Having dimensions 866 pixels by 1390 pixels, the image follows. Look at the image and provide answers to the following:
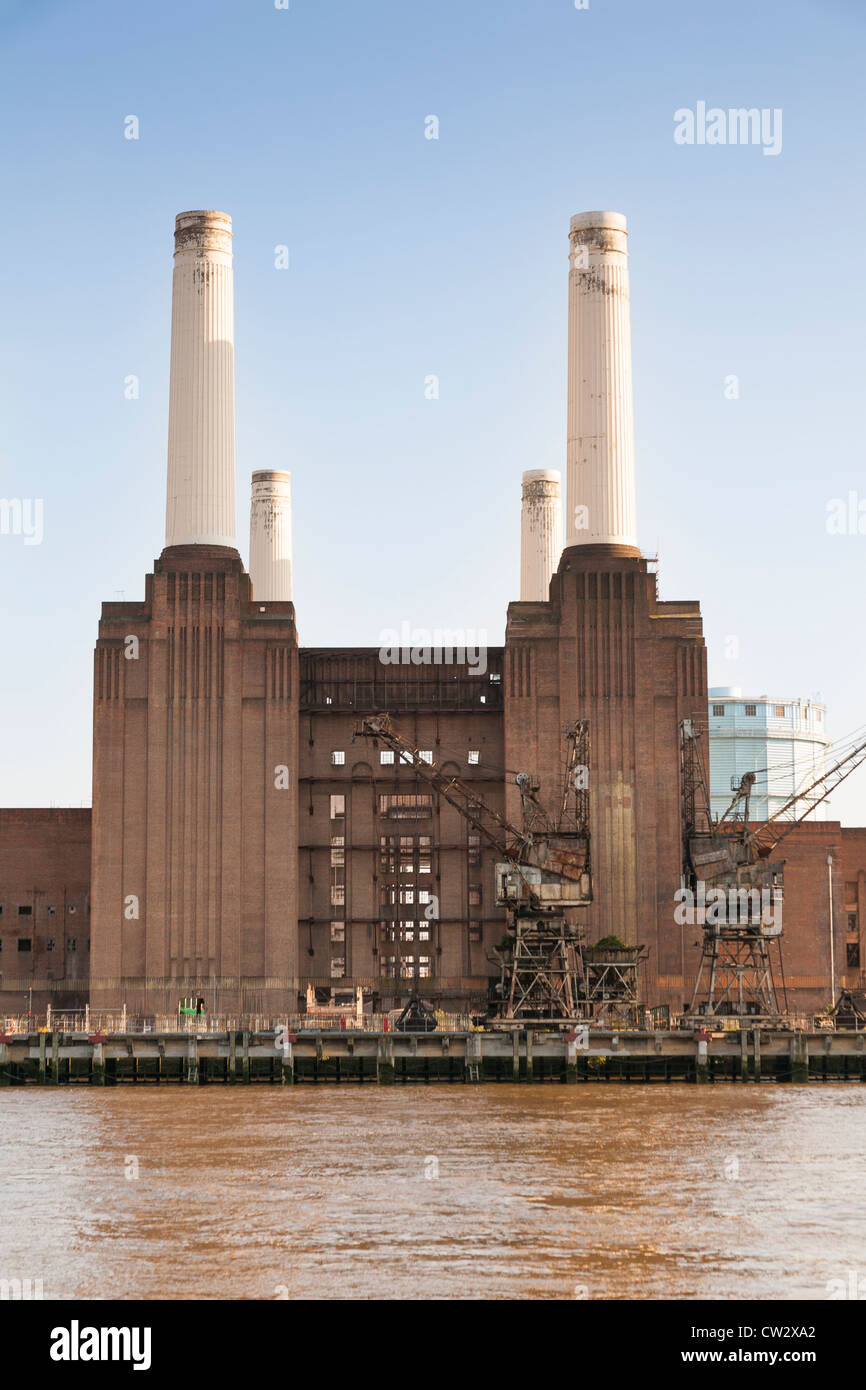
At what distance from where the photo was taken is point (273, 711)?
320 ft

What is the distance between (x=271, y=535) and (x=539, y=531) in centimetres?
1806

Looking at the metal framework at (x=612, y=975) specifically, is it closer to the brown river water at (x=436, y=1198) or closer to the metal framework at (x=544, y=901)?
the metal framework at (x=544, y=901)

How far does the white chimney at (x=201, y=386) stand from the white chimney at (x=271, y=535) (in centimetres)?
2205

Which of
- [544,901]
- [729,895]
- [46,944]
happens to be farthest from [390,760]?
[729,895]

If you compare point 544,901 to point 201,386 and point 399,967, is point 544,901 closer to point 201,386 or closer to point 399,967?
point 399,967

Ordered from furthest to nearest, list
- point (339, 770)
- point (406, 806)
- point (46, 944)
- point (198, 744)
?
point (46, 944) → point (406, 806) → point (339, 770) → point (198, 744)

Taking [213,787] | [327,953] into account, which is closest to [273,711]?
[213,787]

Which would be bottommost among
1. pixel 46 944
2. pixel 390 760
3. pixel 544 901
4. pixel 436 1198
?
pixel 436 1198

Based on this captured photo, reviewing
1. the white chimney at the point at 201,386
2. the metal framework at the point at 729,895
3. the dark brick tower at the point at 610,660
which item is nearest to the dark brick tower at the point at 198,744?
the white chimney at the point at 201,386

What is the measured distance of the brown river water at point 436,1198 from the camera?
31.1m

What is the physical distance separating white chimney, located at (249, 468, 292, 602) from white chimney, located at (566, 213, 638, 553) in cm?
2858

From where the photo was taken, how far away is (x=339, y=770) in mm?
102000

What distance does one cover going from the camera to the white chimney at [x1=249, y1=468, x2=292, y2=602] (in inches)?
4811
